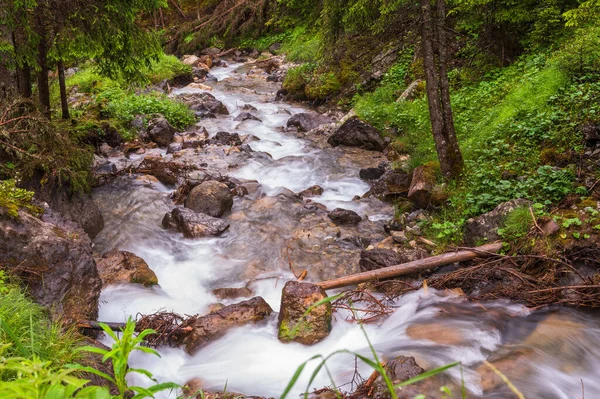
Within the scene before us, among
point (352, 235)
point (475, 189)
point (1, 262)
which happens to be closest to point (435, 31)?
point (475, 189)

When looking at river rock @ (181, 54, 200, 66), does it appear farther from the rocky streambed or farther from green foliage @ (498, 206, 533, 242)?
green foliage @ (498, 206, 533, 242)

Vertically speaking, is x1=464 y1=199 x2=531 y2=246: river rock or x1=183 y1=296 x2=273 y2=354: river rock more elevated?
x1=464 y1=199 x2=531 y2=246: river rock

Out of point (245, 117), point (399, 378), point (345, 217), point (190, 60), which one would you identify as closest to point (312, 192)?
point (345, 217)

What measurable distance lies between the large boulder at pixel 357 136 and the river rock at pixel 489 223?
593cm

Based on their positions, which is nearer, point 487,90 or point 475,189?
point 475,189

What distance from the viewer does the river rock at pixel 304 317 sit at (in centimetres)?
495

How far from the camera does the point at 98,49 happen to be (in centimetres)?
736

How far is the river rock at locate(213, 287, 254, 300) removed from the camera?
6.34 meters

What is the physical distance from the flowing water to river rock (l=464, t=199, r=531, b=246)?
3.90 feet

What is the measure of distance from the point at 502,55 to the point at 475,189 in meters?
6.15

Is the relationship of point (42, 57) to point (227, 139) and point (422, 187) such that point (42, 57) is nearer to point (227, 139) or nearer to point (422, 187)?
point (227, 139)

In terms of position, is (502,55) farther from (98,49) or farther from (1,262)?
(1,262)

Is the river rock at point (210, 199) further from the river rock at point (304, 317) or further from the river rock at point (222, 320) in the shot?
the river rock at point (304, 317)

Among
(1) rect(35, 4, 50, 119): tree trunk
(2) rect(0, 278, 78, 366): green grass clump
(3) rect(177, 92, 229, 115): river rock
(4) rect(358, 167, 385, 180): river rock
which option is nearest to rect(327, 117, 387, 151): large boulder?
(4) rect(358, 167, 385, 180): river rock
